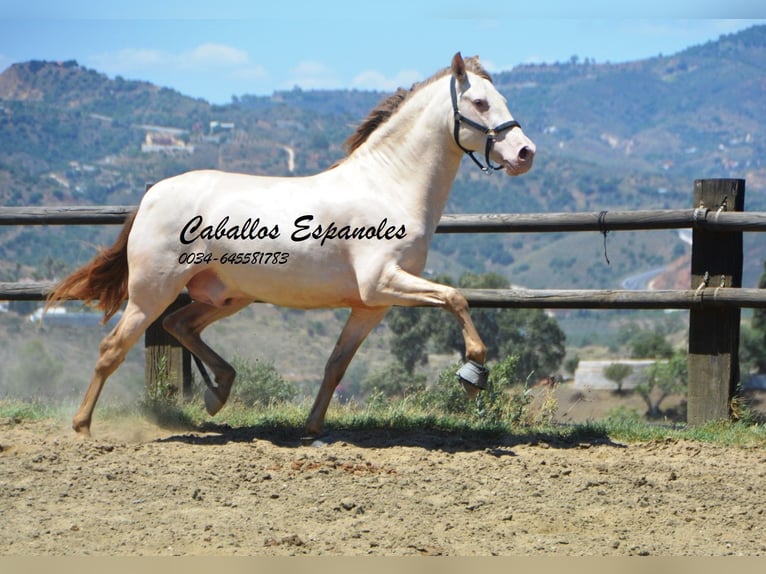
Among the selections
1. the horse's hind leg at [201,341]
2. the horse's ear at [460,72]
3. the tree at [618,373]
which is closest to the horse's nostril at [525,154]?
the horse's ear at [460,72]

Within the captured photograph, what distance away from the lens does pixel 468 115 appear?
21.1 ft

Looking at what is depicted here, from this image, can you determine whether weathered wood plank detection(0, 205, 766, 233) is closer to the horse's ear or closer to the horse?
the horse

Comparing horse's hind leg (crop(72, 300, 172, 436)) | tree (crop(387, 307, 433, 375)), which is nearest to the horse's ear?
horse's hind leg (crop(72, 300, 172, 436))

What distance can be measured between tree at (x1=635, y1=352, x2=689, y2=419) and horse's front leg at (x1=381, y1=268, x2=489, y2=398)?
1559 inches

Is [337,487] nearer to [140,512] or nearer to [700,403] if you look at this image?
[140,512]

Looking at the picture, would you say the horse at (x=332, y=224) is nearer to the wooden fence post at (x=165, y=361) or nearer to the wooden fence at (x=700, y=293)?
the wooden fence at (x=700, y=293)

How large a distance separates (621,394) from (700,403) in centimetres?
4609

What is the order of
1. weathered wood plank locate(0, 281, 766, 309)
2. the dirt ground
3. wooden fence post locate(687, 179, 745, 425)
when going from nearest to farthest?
1. the dirt ground
2. weathered wood plank locate(0, 281, 766, 309)
3. wooden fence post locate(687, 179, 745, 425)

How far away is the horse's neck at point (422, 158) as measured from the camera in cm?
656

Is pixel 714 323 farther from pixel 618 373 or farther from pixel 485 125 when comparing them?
pixel 618 373

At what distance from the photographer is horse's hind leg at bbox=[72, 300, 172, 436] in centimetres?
666

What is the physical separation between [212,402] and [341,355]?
1042mm

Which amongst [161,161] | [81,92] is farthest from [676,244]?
[81,92]

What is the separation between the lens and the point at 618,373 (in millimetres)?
53344
